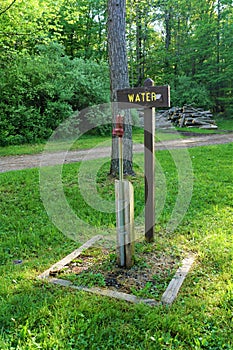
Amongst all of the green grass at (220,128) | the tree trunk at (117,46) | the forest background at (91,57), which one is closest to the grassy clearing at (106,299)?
the tree trunk at (117,46)

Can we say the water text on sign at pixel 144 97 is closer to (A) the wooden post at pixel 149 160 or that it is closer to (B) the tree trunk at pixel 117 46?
(A) the wooden post at pixel 149 160

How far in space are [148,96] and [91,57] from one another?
13.1m

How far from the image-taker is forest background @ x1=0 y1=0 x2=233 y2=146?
9.15 meters

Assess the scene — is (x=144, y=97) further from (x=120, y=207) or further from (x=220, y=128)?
(x=220, y=128)

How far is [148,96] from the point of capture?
110 inches

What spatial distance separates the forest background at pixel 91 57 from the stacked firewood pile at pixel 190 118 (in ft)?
7.29

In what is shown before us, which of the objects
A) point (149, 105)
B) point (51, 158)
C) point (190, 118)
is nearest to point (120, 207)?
point (149, 105)

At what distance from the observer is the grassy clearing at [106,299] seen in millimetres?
1918

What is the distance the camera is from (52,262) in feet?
9.67

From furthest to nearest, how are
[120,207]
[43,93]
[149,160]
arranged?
1. [43,93]
2. [149,160]
3. [120,207]

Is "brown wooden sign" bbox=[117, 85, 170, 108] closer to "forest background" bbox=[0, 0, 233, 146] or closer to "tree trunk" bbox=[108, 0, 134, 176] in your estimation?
"tree trunk" bbox=[108, 0, 134, 176]

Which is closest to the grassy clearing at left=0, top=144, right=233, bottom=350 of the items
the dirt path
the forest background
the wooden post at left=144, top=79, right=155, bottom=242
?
the wooden post at left=144, top=79, right=155, bottom=242

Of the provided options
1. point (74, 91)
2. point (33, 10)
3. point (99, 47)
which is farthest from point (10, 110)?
point (99, 47)

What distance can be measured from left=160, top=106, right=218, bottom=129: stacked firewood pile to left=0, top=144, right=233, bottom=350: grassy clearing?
10464mm
